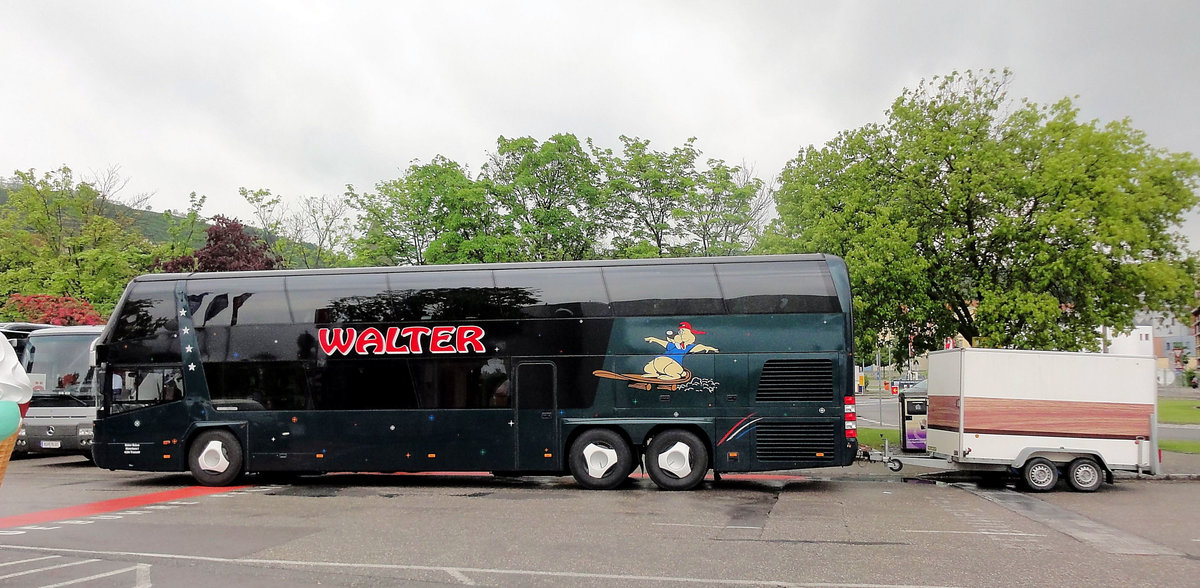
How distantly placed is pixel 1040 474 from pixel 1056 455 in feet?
1.43

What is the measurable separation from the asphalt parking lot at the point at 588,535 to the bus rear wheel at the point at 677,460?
40 cm

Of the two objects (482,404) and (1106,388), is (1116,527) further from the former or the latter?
(482,404)

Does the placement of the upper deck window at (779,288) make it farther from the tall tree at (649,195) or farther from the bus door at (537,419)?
the tall tree at (649,195)

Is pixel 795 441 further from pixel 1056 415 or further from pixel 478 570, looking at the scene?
pixel 478 570

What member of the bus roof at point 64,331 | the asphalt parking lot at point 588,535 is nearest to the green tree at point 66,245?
the bus roof at point 64,331

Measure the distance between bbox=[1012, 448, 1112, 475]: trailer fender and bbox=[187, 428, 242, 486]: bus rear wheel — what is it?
13.4m

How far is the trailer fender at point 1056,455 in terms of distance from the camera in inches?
588

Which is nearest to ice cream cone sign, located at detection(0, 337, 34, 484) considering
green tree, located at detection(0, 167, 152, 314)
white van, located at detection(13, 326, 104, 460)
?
white van, located at detection(13, 326, 104, 460)

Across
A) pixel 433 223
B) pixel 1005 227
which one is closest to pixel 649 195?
pixel 433 223

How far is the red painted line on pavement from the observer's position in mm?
11008

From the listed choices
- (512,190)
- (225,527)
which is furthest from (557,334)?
(512,190)

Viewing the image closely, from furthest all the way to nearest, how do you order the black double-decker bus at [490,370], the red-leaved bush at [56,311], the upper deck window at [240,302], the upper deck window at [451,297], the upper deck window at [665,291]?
the red-leaved bush at [56,311] < the upper deck window at [240,302] < the upper deck window at [451,297] < the upper deck window at [665,291] < the black double-decker bus at [490,370]

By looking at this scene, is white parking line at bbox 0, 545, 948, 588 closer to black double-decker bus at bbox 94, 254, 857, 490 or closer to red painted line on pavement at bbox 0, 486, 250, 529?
red painted line on pavement at bbox 0, 486, 250, 529

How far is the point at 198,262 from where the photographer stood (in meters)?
31.6
